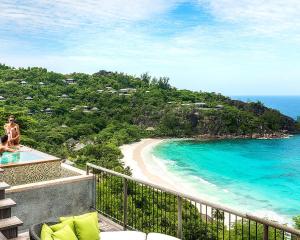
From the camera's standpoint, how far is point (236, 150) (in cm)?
7150

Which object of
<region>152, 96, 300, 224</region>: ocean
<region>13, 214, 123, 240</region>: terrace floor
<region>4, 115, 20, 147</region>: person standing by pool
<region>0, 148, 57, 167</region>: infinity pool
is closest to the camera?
<region>13, 214, 123, 240</region>: terrace floor

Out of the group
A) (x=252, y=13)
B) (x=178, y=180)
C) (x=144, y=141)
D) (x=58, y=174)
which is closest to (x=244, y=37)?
(x=252, y=13)

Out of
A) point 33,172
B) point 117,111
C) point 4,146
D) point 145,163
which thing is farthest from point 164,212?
→ point 117,111

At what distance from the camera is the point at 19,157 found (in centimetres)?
710

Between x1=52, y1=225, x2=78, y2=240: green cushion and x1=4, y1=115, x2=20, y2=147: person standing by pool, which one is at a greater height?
x1=4, y1=115, x2=20, y2=147: person standing by pool

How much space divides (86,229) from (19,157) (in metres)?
3.41

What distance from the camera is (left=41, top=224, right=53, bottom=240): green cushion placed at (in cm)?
361

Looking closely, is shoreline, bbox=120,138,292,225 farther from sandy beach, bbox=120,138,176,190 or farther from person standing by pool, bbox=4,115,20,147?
person standing by pool, bbox=4,115,20,147

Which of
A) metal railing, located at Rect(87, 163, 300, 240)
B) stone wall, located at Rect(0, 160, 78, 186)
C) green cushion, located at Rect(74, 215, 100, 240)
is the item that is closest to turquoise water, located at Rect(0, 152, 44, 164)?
stone wall, located at Rect(0, 160, 78, 186)

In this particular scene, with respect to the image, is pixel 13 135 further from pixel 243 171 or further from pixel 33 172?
pixel 243 171

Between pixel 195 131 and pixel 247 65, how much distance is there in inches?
1483

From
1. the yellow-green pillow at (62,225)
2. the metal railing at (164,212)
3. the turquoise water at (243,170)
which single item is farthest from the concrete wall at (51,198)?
the turquoise water at (243,170)

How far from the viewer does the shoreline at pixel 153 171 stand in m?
36.4

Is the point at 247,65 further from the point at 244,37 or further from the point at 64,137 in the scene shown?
the point at 64,137
